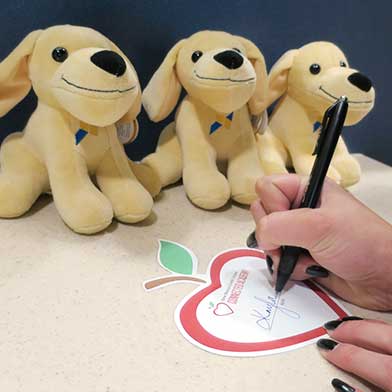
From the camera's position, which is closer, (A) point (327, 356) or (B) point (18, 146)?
(A) point (327, 356)

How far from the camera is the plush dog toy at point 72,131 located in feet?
1.61

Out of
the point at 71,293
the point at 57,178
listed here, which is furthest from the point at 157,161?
the point at 71,293

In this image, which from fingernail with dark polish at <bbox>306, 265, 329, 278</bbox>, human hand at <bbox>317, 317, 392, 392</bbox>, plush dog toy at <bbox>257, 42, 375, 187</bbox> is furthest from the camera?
plush dog toy at <bbox>257, 42, 375, 187</bbox>

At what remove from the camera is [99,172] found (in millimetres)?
601

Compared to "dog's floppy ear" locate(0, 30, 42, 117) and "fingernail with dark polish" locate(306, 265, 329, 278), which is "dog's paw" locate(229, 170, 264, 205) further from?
"dog's floppy ear" locate(0, 30, 42, 117)

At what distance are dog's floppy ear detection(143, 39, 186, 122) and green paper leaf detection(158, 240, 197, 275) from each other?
219 millimetres

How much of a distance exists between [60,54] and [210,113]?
24cm

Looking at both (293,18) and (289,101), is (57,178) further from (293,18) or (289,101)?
(293,18)

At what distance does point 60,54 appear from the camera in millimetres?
525

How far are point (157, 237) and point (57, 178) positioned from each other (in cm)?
15

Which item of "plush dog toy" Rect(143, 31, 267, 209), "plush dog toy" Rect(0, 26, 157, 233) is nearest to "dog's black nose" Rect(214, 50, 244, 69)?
"plush dog toy" Rect(143, 31, 267, 209)

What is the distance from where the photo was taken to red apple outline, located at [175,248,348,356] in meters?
0.38

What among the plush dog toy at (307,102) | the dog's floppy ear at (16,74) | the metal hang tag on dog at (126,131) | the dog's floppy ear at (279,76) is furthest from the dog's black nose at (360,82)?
the dog's floppy ear at (16,74)

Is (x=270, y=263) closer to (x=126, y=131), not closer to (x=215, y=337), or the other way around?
(x=215, y=337)
